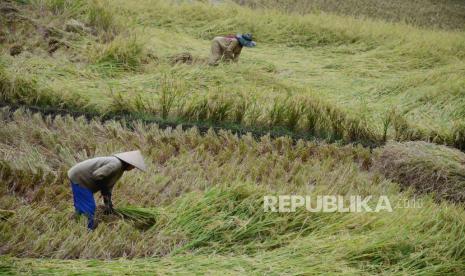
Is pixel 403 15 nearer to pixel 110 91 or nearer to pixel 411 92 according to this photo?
pixel 411 92

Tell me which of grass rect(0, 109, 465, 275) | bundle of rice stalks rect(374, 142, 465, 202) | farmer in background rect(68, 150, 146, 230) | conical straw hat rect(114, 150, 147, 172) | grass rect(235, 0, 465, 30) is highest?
conical straw hat rect(114, 150, 147, 172)

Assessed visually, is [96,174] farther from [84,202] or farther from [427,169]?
[427,169]

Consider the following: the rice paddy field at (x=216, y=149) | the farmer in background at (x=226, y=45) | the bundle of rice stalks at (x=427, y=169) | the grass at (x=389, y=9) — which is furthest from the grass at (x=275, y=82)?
the grass at (x=389, y=9)

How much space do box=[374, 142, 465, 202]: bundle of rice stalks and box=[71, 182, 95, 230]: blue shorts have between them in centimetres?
265

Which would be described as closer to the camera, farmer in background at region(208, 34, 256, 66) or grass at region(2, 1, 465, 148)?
grass at region(2, 1, 465, 148)

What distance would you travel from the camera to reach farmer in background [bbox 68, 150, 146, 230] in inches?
126

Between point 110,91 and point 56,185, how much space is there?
2.44 metres

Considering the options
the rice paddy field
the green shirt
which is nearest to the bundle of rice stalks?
the rice paddy field

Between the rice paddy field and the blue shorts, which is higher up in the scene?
the blue shorts

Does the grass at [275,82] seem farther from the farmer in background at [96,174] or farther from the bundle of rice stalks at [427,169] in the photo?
the farmer in background at [96,174]

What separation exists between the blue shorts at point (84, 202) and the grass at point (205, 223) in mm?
67

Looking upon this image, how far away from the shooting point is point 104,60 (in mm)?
7508

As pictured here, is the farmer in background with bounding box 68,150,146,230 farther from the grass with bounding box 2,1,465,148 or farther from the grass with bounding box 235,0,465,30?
the grass with bounding box 235,0,465,30

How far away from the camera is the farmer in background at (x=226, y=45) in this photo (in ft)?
26.3
